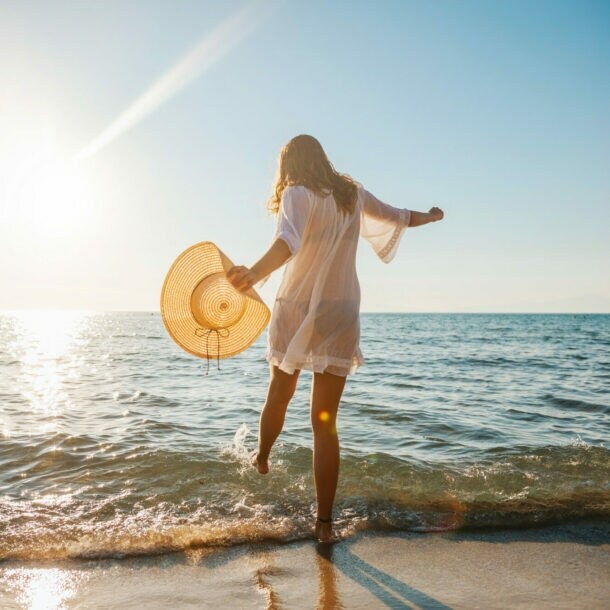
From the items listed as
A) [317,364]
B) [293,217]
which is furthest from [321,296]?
[293,217]

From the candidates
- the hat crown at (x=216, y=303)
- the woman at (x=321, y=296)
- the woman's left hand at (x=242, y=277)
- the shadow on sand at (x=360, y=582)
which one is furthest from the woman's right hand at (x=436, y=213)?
the shadow on sand at (x=360, y=582)

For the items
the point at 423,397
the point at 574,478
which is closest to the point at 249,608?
the point at 574,478

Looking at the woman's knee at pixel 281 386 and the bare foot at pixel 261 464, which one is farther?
the bare foot at pixel 261 464

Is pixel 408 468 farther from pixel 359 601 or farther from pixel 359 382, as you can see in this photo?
pixel 359 382

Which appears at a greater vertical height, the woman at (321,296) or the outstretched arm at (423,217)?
the outstretched arm at (423,217)

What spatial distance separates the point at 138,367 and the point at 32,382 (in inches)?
153

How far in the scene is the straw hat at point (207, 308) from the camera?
3383 mm

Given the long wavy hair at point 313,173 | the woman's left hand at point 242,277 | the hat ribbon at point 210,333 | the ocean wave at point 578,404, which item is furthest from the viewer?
the ocean wave at point 578,404

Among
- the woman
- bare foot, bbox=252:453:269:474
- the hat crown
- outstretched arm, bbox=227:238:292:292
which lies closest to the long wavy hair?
the woman

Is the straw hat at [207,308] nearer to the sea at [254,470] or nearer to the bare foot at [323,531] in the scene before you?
the sea at [254,470]

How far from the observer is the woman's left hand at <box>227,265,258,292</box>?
2678 mm

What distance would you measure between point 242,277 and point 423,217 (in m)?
1.64

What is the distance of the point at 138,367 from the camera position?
1602 centimetres

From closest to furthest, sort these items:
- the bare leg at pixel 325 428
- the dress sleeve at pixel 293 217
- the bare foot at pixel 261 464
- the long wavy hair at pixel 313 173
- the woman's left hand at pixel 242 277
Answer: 1. the woman's left hand at pixel 242 277
2. the dress sleeve at pixel 293 217
3. the long wavy hair at pixel 313 173
4. the bare leg at pixel 325 428
5. the bare foot at pixel 261 464
